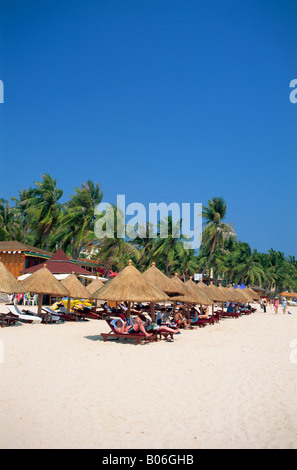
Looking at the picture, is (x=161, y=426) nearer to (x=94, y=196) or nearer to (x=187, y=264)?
(x=94, y=196)

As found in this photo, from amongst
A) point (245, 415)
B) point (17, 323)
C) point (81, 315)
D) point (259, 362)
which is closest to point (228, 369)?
point (259, 362)

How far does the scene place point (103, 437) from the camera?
4.46 meters

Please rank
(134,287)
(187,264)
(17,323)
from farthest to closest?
(187,264), (17,323), (134,287)

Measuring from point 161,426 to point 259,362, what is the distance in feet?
17.6

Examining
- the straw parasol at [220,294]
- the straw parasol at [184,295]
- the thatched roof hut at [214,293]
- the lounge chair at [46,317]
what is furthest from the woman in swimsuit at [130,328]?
the straw parasol at [220,294]

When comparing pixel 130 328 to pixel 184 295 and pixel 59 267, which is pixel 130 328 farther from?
pixel 59 267

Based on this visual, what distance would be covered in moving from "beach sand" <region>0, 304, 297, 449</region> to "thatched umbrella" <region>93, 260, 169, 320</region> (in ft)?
5.57

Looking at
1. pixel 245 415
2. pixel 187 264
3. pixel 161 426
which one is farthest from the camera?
pixel 187 264

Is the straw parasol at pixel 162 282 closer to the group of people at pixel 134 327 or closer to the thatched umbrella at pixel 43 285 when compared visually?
the thatched umbrella at pixel 43 285

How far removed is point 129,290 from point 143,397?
6385 mm

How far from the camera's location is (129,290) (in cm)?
1240

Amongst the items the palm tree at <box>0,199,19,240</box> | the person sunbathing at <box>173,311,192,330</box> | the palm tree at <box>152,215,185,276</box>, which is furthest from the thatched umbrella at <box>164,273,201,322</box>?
the palm tree at <box>0,199,19,240</box>

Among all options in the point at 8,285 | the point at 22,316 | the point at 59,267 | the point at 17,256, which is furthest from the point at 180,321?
the point at 17,256

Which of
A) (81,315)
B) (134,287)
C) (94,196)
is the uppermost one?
(94,196)
